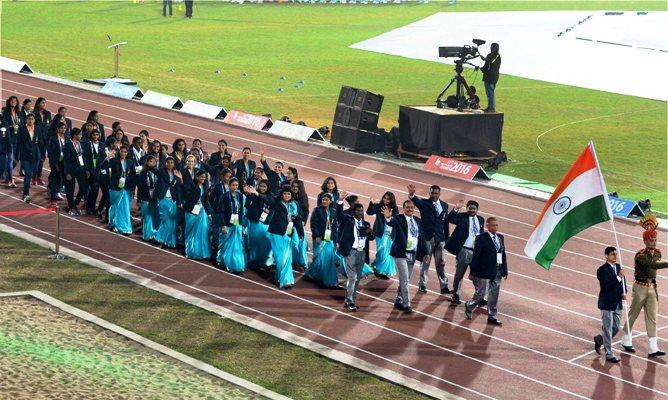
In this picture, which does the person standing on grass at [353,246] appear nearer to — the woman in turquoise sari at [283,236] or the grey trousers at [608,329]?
the woman in turquoise sari at [283,236]

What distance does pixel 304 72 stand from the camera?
160 ft

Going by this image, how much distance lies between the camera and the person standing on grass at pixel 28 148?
88.2 feet

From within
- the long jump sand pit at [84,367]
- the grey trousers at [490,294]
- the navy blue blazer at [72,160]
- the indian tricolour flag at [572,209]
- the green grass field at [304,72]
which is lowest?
the green grass field at [304,72]

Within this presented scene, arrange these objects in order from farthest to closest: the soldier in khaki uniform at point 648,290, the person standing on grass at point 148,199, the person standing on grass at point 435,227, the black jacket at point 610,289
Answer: the person standing on grass at point 148,199 < the person standing on grass at point 435,227 < the soldier in khaki uniform at point 648,290 < the black jacket at point 610,289

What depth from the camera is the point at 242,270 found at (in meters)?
22.5

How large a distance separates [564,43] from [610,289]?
42404 millimetres

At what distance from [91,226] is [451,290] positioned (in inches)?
273

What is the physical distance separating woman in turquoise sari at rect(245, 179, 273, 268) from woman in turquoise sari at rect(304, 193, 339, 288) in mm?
908

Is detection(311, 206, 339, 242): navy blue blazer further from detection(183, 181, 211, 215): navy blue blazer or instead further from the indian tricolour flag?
the indian tricolour flag

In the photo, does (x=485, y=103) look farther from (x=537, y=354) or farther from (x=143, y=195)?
(x=537, y=354)

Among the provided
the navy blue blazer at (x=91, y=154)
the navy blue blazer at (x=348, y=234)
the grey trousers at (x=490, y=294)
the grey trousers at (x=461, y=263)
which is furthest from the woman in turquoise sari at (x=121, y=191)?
the grey trousers at (x=490, y=294)

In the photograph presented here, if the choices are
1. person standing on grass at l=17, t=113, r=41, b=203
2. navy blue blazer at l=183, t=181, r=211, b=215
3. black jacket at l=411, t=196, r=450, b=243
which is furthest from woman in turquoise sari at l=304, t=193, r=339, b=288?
person standing on grass at l=17, t=113, r=41, b=203

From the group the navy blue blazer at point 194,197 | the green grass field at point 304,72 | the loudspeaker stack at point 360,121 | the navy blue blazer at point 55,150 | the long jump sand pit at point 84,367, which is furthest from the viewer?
the green grass field at point 304,72

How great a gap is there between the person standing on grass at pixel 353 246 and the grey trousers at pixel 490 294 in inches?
67.1
